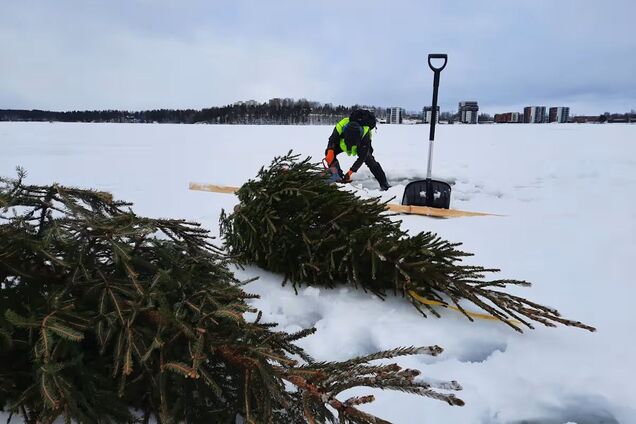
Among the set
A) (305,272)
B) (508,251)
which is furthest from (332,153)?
(305,272)

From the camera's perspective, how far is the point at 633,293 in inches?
114

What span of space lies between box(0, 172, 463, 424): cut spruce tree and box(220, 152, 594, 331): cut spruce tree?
1.13 meters

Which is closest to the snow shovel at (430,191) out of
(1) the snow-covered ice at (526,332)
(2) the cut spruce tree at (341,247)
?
(1) the snow-covered ice at (526,332)

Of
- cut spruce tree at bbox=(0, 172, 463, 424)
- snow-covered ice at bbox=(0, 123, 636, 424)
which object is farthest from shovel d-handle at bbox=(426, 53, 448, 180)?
cut spruce tree at bbox=(0, 172, 463, 424)

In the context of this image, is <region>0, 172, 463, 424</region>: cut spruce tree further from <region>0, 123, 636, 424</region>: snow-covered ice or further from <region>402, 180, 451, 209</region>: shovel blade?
<region>402, 180, 451, 209</region>: shovel blade

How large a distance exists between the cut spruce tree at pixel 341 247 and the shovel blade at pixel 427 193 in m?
3.56

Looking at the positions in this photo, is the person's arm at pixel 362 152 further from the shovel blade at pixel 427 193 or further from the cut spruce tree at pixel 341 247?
the cut spruce tree at pixel 341 247

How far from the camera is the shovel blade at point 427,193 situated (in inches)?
257

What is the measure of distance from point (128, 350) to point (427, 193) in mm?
5710

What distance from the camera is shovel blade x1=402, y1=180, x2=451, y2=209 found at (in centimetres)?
652

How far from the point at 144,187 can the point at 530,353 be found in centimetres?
804

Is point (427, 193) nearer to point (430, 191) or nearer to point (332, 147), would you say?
point (430, 191)

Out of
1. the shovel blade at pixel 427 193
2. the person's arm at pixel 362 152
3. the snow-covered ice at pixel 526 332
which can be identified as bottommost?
the snow-covered ice at pixel 526 332

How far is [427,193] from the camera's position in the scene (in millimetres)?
6535
